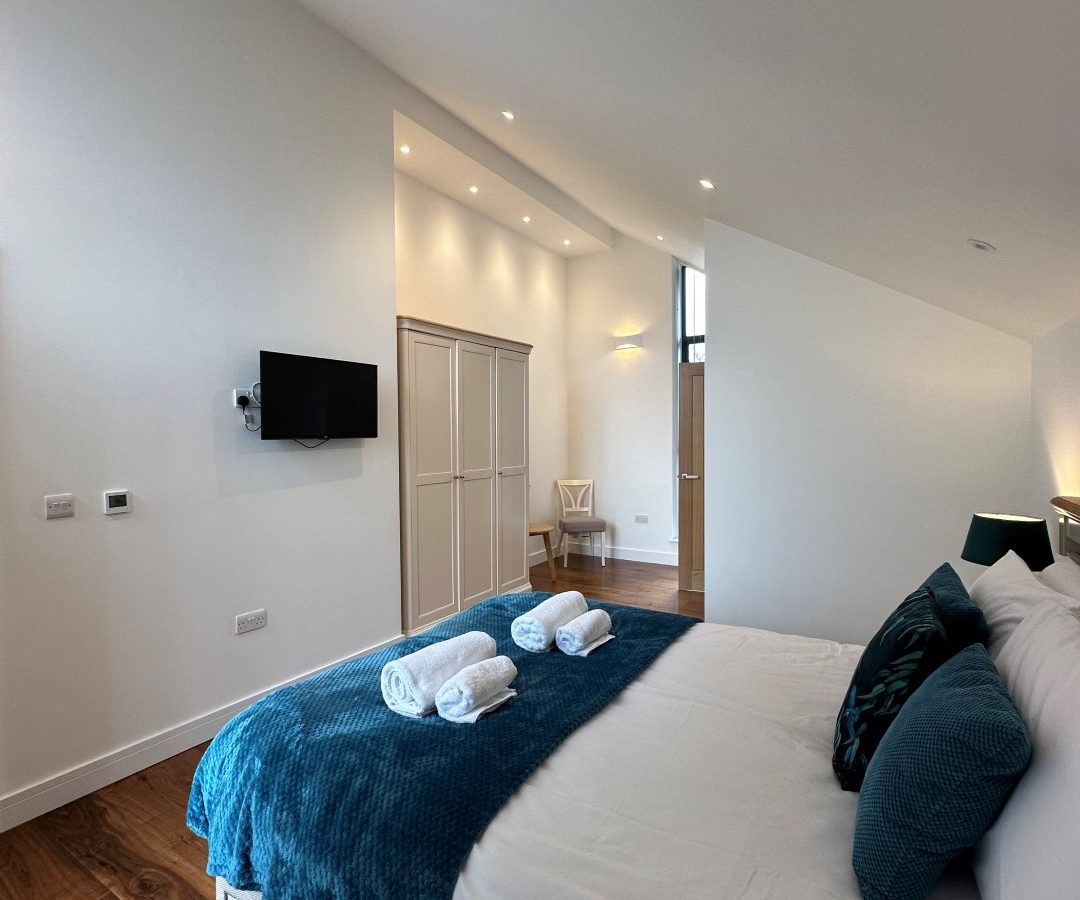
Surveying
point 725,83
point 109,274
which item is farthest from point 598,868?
point 109,274

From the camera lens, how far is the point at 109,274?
2.53 metres

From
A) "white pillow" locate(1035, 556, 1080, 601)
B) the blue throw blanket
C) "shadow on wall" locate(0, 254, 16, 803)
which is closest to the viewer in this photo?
the blue throw blanket

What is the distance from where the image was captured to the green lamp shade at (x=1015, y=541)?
2393mm

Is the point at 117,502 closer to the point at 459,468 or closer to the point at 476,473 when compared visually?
the point at 459,468

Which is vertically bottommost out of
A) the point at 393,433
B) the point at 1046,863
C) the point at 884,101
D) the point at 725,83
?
the point at 1046,863

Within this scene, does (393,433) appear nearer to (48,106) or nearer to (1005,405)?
(48,106)

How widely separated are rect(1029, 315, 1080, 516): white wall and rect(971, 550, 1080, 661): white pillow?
936mm

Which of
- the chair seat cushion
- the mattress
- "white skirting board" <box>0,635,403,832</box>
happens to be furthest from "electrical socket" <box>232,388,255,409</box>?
the chair seat cushion

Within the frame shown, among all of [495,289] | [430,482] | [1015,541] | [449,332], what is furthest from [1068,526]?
[495,289]

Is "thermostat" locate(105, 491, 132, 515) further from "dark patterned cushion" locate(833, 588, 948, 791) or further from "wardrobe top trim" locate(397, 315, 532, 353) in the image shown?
"dark patterned cushion" locate(833, 588, 948, 791)

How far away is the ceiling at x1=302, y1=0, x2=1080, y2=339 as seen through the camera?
4.07 feet

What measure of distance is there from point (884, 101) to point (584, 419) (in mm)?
5538

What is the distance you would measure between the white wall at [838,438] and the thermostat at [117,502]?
318 cm

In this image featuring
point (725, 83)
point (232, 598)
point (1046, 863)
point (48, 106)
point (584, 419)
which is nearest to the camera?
point (1046, 863)
